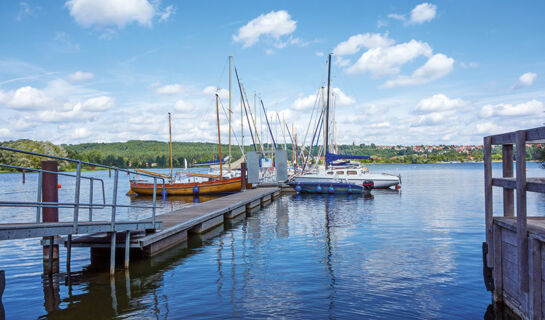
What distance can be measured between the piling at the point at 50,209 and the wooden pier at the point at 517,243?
29.9 ft

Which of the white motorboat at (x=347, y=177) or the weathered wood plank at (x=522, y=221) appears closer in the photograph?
the weathered wood plank at (x=522, y=221)

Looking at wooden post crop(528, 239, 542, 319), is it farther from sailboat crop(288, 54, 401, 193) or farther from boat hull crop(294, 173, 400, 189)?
boat hull crop(294, 173, 400, 189)


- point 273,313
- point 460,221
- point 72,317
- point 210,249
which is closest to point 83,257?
point 210,249

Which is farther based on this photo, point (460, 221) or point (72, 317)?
point (460, 221)

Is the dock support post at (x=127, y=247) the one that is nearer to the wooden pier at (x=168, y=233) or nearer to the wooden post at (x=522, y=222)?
the wooden pier at (x=168, y=233)

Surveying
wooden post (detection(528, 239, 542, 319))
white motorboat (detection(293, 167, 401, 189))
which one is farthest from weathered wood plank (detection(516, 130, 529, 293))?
white motorboat (detection(293, 167, 401, 189))

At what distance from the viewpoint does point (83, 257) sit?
1210 centimetres

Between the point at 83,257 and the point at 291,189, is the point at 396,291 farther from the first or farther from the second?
the point at 291,189

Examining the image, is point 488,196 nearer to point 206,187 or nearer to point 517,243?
point 517,243

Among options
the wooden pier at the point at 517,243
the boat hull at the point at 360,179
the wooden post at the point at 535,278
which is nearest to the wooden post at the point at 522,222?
the wooden pier at the point at 517,243

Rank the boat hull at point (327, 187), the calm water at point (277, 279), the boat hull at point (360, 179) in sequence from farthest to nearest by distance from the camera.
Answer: the boat hull at point (360, 179)
the boat hull at point (327, 187)
the calm water at point (277, 279)

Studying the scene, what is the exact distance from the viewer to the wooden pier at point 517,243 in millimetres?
5543

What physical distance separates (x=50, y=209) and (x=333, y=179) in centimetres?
3004

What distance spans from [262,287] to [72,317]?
3.77 metres
